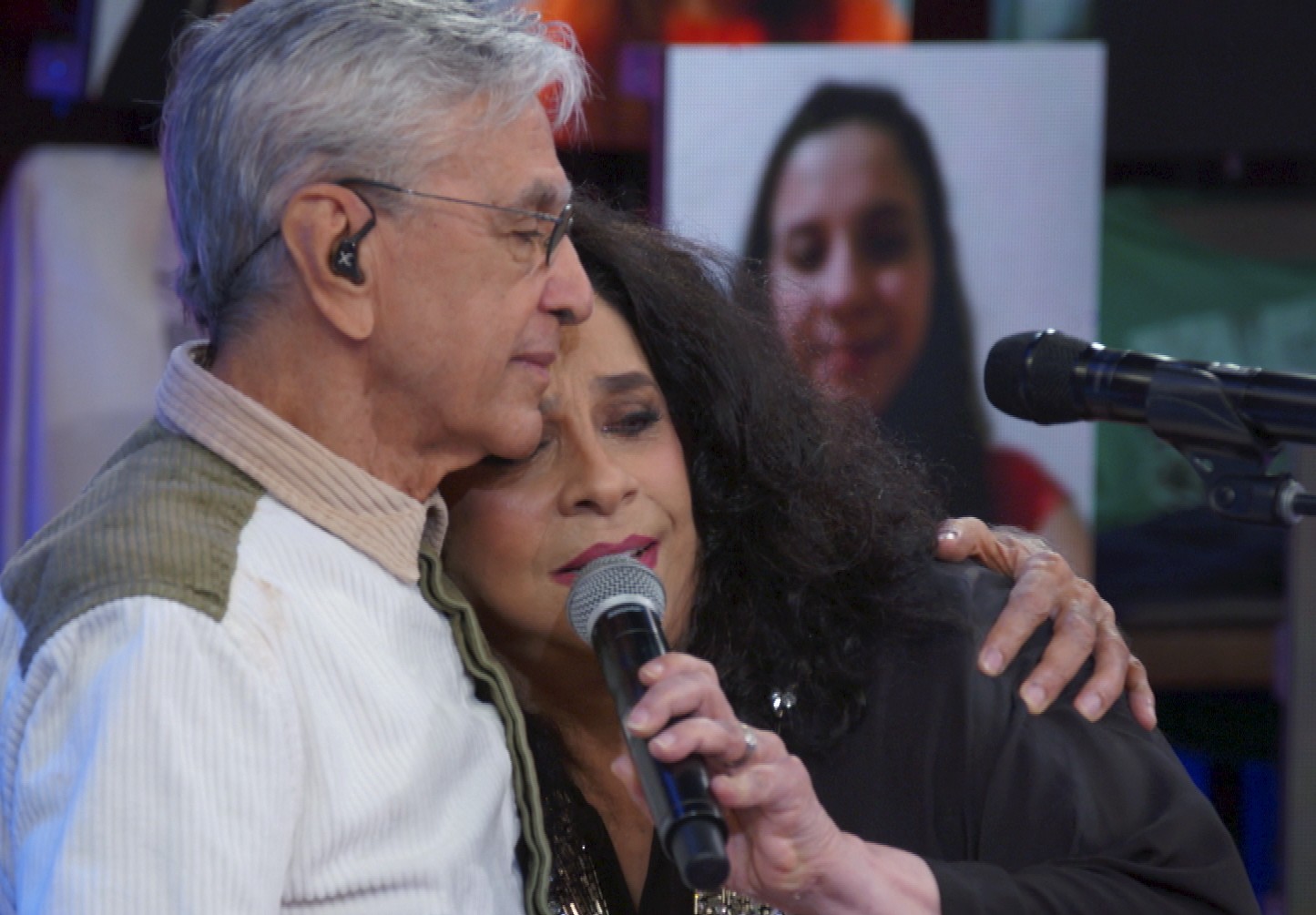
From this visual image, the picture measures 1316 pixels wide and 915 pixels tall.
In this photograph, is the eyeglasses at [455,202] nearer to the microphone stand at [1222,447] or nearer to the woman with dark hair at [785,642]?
the woman with dark hair at [785,642]

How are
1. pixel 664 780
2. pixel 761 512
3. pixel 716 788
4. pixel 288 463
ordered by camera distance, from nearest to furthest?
pixel 664 780 < pixel 716 788 < pixel 288 463 < pixel 761 512

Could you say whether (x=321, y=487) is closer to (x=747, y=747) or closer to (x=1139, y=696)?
(x=747, y=747)

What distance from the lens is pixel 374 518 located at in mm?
1641

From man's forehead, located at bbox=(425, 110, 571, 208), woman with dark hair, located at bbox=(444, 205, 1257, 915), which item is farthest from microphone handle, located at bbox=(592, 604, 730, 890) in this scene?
man's forehead, located at bbox=(425, 110, 571, 208)

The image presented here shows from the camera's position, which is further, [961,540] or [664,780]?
[961,540]

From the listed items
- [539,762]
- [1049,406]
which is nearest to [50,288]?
[539,762]

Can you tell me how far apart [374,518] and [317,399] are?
133 millimetres

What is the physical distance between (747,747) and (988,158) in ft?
8.23

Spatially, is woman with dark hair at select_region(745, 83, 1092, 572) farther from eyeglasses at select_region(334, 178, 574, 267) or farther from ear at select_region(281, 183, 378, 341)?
ear at select_region(281, 183, 378, 341)

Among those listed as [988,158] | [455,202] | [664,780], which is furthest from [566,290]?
[988,158]

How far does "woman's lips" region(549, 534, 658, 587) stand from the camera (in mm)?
1889

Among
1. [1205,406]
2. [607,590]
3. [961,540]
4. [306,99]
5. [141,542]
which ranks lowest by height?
[961,540]

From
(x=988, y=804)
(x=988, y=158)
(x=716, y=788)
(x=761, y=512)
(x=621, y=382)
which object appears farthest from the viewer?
(x=988, y=158)

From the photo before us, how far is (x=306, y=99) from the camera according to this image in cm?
156
